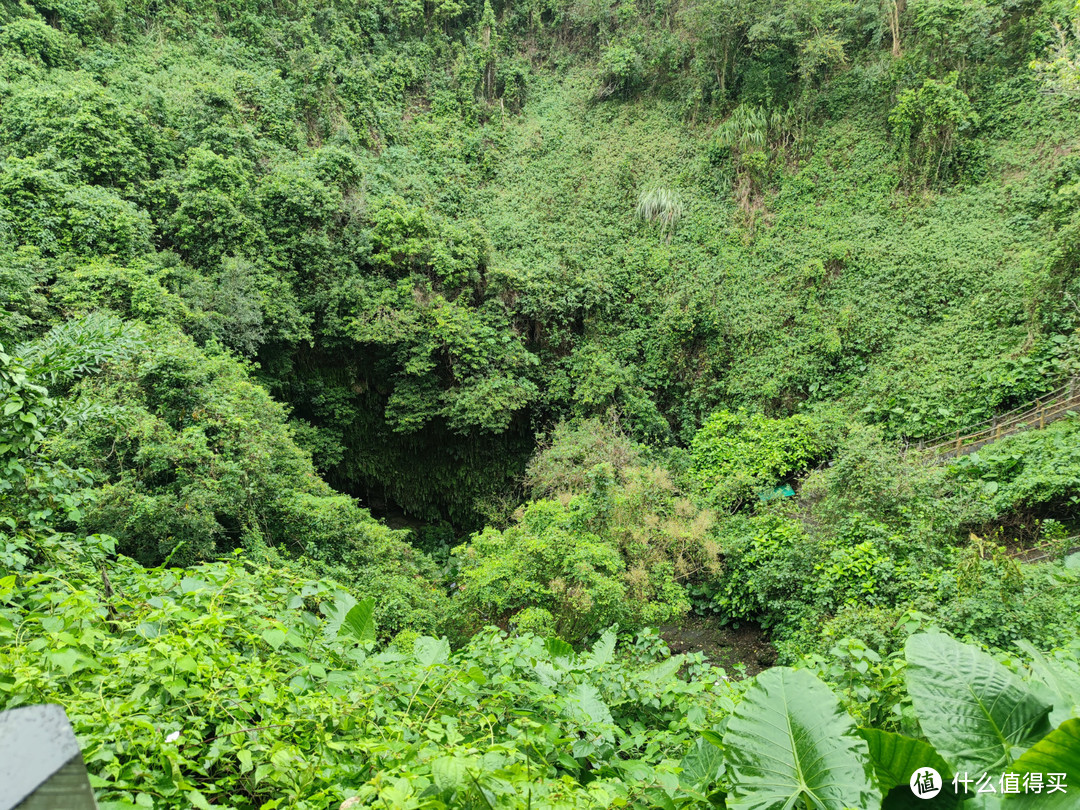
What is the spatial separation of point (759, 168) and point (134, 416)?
12.5 m

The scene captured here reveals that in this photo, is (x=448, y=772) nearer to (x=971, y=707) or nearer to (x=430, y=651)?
(x=430, y=651)

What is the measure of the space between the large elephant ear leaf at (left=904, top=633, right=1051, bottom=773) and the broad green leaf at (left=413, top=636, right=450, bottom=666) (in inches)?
53.6

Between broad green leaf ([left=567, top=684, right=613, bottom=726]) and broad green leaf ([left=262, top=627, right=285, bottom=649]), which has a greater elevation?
broad green leaf ([left=262, top=627, right=285, bottom=649])

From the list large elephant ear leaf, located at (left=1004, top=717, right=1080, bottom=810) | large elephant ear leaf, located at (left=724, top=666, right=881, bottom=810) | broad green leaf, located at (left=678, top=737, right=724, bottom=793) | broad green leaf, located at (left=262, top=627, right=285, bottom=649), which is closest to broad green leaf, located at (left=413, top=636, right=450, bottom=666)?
broad green leaf, located at (left=262, top=627, right=285, bottom=649)

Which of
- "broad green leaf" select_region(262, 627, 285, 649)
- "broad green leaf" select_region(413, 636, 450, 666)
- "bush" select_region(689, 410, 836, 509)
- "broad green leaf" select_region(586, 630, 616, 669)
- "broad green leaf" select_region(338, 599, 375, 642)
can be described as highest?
"bush" select_region(689, 410, 836, 509)

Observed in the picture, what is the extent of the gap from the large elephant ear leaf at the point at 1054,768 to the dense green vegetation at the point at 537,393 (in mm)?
14

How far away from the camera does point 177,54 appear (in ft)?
39.2

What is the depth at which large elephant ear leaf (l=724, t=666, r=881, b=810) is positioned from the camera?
48.5 inches

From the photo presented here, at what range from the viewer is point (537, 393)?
34.3ft

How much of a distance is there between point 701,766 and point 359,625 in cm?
127

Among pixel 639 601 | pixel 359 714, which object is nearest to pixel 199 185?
pixel 639 601

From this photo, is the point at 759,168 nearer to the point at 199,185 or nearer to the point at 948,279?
the point at 948,279

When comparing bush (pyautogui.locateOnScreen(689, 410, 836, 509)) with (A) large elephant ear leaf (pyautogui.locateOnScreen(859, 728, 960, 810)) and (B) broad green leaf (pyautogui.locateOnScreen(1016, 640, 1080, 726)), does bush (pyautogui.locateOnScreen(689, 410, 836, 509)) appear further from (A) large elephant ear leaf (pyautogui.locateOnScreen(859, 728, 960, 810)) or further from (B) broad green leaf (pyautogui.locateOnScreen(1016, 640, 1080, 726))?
(A) large elephant ear leaf (pyautogui.locateOnScreen(859, 728, 960, 810))

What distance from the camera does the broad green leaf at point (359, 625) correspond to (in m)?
2.09
